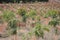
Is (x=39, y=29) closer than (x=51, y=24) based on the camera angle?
Yes

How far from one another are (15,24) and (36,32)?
912 millimetres

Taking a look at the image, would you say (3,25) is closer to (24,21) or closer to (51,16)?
(24,21)

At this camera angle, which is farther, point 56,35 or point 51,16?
point 51,16

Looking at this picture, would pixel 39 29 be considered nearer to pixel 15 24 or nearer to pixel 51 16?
pixel 15 24

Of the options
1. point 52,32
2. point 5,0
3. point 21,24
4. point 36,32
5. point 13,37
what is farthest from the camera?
point 5,0

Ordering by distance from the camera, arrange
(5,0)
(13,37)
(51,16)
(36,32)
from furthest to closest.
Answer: (5,0), (51,16), (13,37), (36,32)

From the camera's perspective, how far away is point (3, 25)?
6.37 meters

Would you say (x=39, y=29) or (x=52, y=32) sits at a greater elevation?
(x=39, y=29)

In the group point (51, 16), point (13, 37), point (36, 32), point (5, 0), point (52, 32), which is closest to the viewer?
point (36, 32)

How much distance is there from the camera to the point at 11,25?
18.7 ft

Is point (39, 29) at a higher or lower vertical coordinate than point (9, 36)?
higher

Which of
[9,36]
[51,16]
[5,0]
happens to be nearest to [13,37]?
[9,36]

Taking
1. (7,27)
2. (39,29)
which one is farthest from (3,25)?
(39,29)

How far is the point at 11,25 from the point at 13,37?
36 cm
